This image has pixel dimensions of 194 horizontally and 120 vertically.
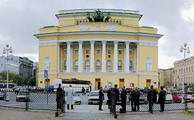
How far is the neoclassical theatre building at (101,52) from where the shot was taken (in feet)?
333

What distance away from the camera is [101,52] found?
104 m

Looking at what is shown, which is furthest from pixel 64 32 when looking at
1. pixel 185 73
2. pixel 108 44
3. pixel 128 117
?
pixel 185 73

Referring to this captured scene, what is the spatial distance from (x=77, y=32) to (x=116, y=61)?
10.4 metres

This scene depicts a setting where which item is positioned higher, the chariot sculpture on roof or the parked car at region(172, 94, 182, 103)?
the chariot sculpture on roof

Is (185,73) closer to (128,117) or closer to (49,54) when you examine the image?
(49,54)

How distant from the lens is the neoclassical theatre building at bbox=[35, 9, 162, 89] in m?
102

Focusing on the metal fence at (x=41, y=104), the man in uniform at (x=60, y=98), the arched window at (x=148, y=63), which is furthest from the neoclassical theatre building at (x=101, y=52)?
the man in uniform at (x=60, y=98)

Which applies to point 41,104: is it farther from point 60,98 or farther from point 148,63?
point 148,63

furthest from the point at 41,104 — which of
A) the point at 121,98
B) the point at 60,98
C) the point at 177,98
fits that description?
the point at 177,98

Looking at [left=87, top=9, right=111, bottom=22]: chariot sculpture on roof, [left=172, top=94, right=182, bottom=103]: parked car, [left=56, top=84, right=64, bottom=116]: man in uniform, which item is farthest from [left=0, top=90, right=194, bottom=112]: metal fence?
[left=87, top=9, right=111, bottom=22]: chariot sculpture on roof

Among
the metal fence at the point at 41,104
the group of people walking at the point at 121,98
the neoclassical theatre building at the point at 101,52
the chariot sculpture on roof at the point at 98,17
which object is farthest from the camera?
the chariot sculpture on roof at the point at 98,17

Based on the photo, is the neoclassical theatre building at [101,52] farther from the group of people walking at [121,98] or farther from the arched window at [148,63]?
the group of people walking at [121,98]

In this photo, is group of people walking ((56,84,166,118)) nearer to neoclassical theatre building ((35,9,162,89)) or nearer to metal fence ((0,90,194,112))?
metal fence ((0,90,194,112))

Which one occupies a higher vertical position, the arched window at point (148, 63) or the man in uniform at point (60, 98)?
the arched window at point (148, 63)
